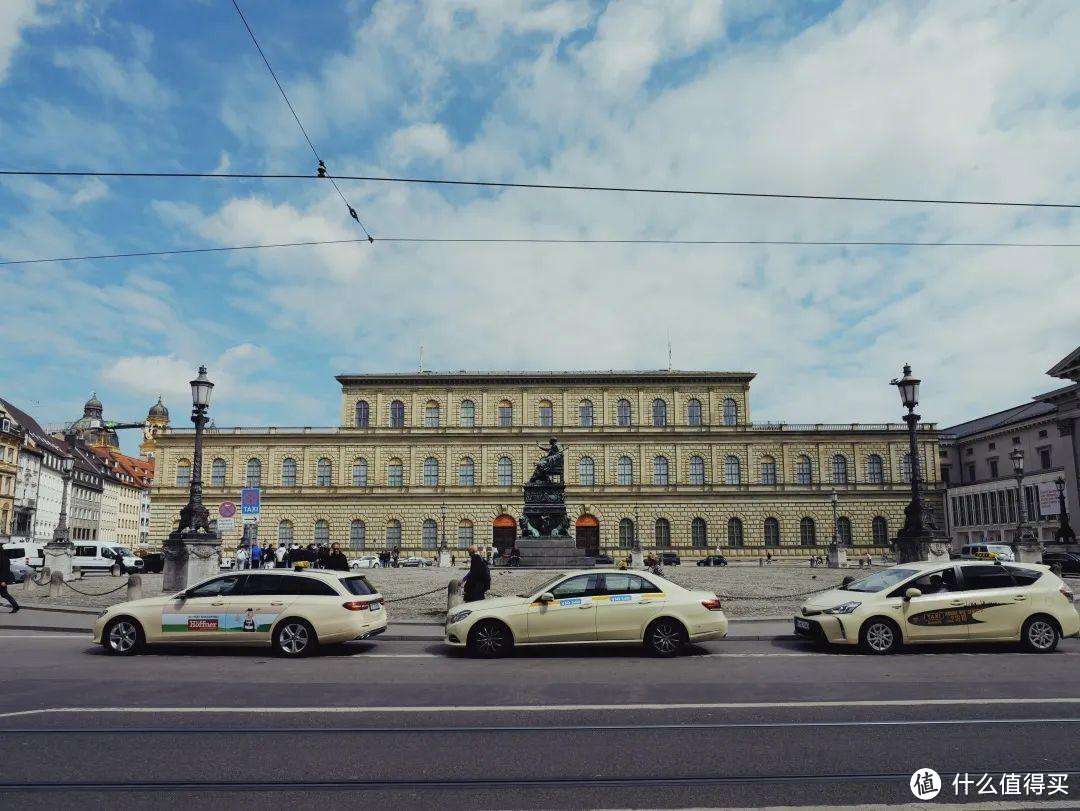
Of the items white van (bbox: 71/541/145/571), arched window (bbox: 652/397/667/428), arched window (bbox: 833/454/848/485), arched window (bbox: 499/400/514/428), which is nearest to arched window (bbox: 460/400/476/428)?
arched window (bbox: 499/400/514/428)

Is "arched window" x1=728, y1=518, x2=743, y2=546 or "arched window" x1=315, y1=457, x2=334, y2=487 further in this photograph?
"arched window" x1=315, y1=457, x2=334, y2=487

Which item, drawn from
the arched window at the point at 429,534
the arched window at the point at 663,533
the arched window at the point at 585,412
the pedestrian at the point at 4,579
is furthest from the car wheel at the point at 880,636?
the arched window at the point at 585,412

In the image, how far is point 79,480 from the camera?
84.7m

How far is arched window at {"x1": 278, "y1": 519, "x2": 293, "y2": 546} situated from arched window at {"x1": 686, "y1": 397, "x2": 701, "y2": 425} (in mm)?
34012

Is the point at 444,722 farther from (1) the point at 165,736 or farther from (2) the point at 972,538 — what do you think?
(2) the point at 972,538

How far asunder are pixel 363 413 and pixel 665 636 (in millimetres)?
57714

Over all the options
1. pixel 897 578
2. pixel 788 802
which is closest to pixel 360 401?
pixel 897 578

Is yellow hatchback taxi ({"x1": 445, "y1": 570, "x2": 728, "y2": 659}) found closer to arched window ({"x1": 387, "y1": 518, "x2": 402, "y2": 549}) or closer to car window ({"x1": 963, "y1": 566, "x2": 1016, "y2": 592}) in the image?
car window ({"x1": 963, "y1": 566, "x2": 1016, "y2": 592})

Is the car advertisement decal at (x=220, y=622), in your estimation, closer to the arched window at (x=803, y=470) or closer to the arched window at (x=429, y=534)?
the arched window at (x=429, y=534)

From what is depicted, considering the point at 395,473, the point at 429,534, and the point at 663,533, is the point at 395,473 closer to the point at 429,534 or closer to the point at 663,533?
the point at 429,534

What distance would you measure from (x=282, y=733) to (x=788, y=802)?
14.1ft

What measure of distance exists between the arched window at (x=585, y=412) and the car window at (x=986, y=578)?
2085 inches

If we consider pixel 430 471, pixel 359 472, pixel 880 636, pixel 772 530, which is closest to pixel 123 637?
pixel 880 636

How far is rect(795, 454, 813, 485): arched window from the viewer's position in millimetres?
62875
